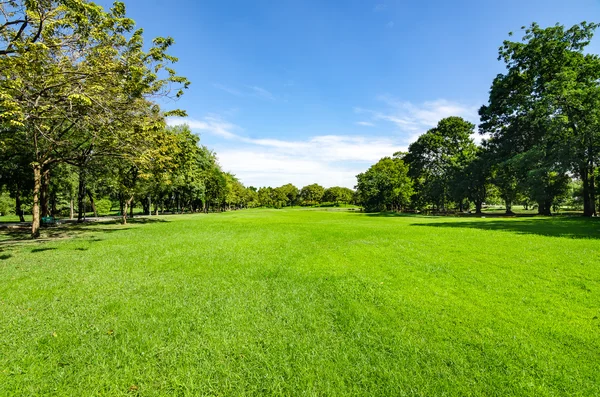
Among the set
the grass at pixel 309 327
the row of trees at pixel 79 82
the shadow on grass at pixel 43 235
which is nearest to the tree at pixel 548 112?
the grass at pixel 309 327

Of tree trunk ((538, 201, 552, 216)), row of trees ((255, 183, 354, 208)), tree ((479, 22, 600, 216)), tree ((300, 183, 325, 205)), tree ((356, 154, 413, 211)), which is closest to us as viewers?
tree ((479, 22, 600, 216))

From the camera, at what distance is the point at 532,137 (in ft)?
127

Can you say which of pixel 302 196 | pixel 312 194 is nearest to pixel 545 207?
pixel 312 194

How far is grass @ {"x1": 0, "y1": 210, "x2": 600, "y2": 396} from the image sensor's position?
3934mm

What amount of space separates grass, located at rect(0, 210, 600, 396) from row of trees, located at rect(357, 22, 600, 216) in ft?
86.8

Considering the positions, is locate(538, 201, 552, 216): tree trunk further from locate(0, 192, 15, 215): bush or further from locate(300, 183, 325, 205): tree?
locate(300, 183, 325, 205): tree

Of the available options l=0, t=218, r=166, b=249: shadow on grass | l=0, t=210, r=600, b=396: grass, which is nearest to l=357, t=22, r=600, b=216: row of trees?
l=0, t=210, r=600, b=396: grass

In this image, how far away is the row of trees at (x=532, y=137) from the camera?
2784cm

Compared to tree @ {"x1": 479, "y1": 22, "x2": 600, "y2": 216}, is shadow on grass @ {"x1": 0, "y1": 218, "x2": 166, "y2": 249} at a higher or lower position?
lower

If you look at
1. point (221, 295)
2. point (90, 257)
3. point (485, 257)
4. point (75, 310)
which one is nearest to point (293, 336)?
point (221, 295)

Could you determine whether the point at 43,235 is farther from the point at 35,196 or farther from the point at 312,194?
the point at 312,194

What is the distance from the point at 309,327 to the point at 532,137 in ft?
161

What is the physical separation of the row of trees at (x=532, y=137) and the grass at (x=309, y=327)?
26.4 m

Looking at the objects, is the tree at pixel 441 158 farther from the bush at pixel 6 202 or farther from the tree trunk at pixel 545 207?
the bush at pixel 6 202
